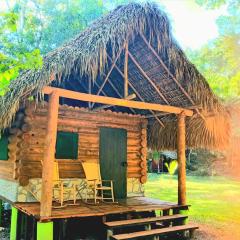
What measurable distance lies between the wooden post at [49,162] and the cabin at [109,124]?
18 millimetres

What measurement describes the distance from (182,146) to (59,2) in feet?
54.2

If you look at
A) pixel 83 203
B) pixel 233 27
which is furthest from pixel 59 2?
pixel 83 203

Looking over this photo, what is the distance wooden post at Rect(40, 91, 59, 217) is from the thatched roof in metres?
0.46

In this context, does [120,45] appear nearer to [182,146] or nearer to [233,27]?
[182,146]

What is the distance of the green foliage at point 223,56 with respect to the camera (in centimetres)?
1892

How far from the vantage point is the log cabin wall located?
7.83 m

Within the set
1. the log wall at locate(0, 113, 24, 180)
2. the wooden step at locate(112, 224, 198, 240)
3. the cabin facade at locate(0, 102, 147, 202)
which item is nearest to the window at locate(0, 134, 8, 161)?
the cabin facade at locate(0, 102, 147, 202)

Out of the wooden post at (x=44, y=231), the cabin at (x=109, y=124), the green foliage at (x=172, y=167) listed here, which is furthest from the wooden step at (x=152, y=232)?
the green foliage at (x=172, y=167)

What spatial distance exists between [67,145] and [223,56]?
1707cm

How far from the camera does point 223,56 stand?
22109 mm

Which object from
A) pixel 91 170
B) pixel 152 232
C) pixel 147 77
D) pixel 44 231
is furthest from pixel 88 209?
pixel 147 77

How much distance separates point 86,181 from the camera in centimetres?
841

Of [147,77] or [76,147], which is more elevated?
[147,77]

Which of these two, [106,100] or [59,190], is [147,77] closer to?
[106,100]
